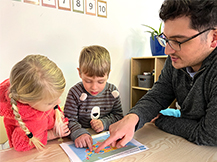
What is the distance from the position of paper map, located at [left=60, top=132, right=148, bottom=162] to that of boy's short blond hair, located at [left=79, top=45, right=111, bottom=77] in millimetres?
400

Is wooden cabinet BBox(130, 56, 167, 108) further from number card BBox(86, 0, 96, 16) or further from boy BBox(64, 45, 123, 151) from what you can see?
boy BBox(64, 45, 123, 151)

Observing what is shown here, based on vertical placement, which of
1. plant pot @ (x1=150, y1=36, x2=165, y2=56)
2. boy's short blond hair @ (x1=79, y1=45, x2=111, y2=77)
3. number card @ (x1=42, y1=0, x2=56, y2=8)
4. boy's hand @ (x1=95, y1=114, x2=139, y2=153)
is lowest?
boy's hand @ (x1=95, y1=114, x2=139, y2=153)

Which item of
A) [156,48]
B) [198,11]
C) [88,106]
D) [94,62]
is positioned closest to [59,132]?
[88,106]

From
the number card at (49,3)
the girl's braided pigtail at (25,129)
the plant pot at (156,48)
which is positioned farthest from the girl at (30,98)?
the plant pot at (156,48)

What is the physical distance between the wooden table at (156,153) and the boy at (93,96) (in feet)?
0.71

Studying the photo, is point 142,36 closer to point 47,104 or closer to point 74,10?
point 74,10

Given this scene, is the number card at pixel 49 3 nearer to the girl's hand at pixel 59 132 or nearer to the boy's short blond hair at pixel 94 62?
the boy's short blond hair at pixel 94 62

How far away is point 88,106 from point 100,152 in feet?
1.29

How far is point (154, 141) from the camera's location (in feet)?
2.62

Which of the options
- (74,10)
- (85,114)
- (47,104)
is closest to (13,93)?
(47,104)

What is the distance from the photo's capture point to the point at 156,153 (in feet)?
2.29

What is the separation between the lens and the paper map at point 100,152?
2.22 feet

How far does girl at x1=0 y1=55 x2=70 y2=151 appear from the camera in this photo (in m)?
0.68

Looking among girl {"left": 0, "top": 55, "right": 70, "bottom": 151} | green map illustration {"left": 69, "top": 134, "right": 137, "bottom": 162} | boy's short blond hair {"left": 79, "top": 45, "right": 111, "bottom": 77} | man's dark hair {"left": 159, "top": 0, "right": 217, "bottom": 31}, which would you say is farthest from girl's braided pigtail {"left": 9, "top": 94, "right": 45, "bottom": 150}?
man's dark hair {"left": 159, "top": 0, "right": 217, "bottom": 31}
